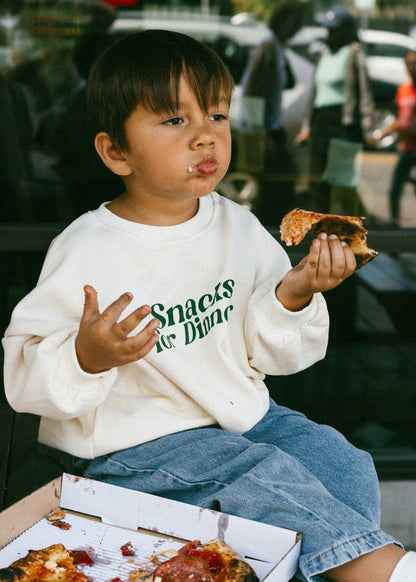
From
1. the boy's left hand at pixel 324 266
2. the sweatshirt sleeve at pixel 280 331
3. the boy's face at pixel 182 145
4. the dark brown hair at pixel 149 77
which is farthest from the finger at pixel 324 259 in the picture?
the dark brown hair at pixel 149 77

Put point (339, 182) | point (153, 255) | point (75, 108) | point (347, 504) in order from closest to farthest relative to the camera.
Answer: point (347, 504) → point (153, 255) → point (75, 108) → point (339, 182)

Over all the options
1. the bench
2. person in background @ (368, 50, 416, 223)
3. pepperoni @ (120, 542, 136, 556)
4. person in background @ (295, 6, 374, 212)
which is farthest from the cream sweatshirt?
person in background @ (368, 50, 416, 223)

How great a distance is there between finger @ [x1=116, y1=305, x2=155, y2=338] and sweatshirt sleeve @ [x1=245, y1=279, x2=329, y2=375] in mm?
426

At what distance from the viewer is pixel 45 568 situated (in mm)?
1261

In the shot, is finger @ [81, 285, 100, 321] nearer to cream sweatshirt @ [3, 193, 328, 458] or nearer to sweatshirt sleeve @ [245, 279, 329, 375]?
cream sweatshirt @ [3, 193, 328, 458]

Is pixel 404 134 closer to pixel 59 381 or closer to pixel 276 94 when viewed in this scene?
pixel 276 94

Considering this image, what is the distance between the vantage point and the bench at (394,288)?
13.2 feet

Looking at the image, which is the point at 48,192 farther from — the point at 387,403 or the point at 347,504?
the point at 347,504

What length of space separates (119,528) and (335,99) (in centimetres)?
413

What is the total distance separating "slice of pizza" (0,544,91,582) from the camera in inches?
47.9

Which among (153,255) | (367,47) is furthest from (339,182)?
(153,255)

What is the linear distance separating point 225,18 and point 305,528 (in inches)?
167

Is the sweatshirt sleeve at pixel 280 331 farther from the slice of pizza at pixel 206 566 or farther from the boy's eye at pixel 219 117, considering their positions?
the slice of pizza at pixel 206 566

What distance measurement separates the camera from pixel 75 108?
395 centimetres
